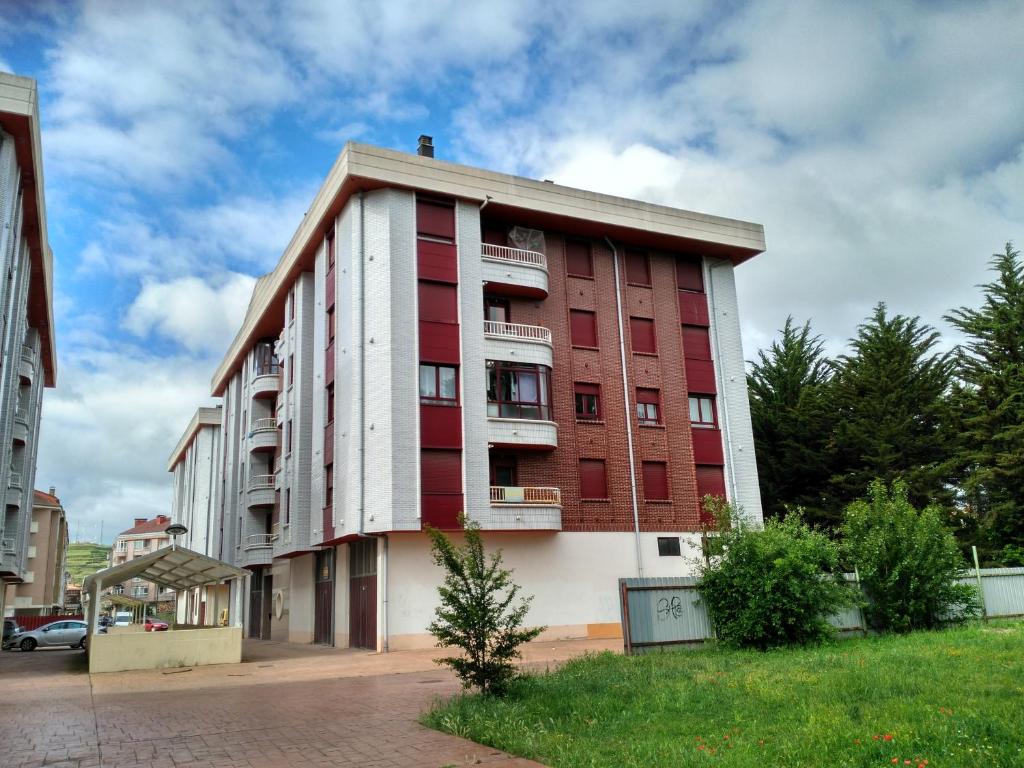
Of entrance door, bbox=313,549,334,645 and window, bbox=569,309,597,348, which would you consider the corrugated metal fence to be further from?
entrance door, bbox=313,549,334,645

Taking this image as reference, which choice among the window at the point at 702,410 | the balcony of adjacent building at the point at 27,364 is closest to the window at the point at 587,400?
the window at the point at 702,410

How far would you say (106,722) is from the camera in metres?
11.6

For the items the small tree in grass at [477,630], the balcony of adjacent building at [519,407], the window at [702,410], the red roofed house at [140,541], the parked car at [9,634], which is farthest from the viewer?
the red roofed house at [140,541]

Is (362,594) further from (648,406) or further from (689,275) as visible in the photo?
(689,275)

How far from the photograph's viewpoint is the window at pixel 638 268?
32062 mm

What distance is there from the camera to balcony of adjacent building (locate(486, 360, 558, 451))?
27.1 metres

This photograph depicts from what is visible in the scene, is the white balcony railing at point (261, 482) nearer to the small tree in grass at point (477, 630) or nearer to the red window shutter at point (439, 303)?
the red window shutter at point (439, 303)

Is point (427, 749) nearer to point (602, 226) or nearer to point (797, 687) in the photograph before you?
point (797, 687)

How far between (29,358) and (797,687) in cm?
3713

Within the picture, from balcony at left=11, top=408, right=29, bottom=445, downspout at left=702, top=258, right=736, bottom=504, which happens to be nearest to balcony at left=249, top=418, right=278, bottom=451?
balcony at left=11, top=408, right=29, bottom=445

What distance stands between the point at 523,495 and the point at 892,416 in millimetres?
17600

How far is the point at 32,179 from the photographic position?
26719 millimetres

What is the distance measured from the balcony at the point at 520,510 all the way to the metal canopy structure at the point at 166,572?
25.1ft

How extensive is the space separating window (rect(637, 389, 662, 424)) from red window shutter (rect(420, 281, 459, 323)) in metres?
7.74
